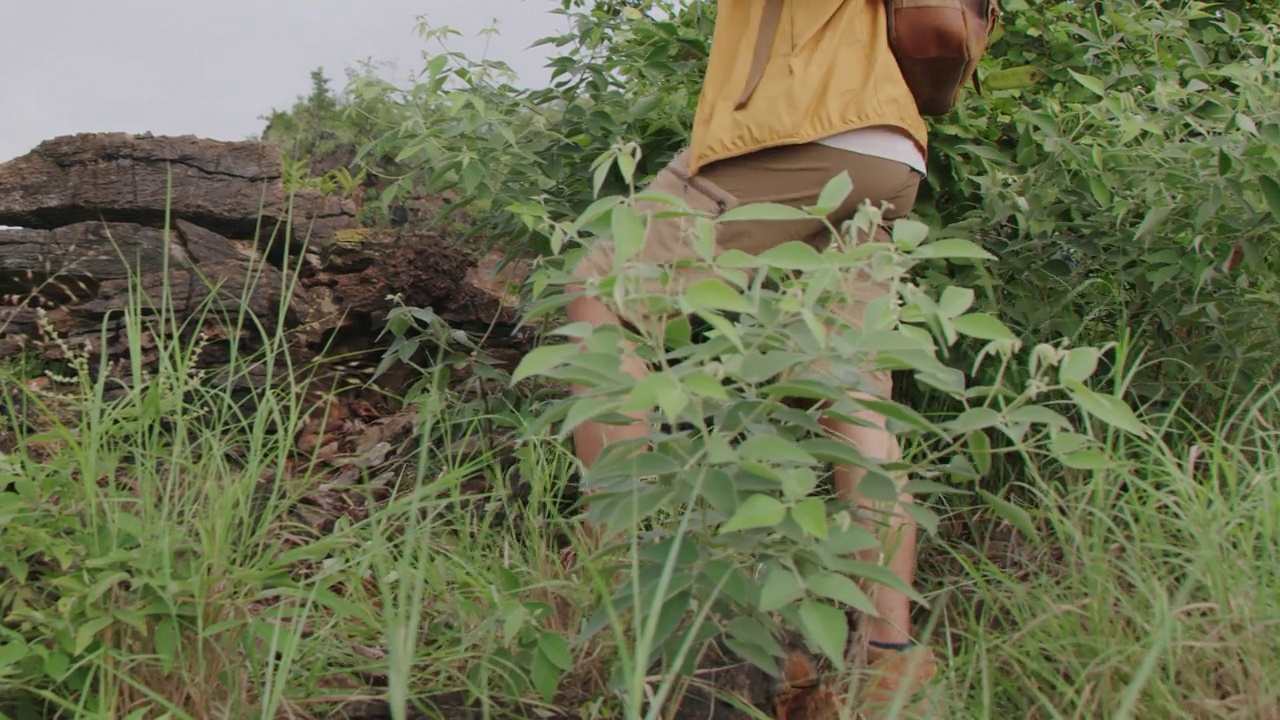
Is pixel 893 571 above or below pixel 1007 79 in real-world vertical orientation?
below

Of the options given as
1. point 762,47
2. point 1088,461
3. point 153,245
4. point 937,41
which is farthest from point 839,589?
point 153,245

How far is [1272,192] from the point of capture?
2.88m

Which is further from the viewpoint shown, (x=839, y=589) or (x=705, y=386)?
(x=839, y=589)

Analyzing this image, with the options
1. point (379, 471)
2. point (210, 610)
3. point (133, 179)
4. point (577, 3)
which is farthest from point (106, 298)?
point (210, 610)

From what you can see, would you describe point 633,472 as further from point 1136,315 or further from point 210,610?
point 1136,315

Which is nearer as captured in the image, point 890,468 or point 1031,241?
point 890,468

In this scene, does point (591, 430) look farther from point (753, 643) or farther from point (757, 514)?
point (757, 514)

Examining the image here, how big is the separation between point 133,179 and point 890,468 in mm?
3044

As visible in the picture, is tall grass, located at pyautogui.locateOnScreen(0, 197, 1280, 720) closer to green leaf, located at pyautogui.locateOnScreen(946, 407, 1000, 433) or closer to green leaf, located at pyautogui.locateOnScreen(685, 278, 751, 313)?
green leaf, located at pyautogui.locateOnScreen(946, 407, 1000, 433)

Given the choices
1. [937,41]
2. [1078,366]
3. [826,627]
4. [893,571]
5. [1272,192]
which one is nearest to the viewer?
[826,627]

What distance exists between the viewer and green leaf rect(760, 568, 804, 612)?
5.06 ft

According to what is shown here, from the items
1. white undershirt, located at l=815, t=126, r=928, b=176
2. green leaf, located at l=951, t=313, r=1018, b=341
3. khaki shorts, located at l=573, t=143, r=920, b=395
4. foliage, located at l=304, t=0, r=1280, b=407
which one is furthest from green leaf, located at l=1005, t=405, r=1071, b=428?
foliage, located at l=304, t=0, r=1280, b=407

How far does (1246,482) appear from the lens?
2328mm

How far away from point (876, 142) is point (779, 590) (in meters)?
1.19
